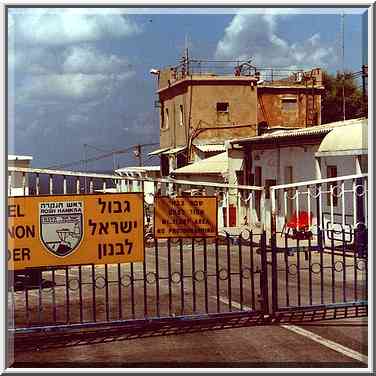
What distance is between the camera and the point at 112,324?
751cm

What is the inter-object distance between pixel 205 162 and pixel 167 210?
20.6 meters

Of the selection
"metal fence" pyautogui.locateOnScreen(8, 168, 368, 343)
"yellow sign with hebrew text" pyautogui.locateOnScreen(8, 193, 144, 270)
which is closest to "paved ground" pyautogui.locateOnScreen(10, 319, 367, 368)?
"metal fence" pyautogui.locateOnScreen(8, 168, 368, 343)

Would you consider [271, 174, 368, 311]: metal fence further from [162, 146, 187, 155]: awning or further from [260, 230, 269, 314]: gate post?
[162, 146, 187, 155]: awning

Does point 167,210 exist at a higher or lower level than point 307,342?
higher

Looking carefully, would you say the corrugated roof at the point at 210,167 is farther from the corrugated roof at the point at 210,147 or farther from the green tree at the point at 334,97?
the green tree at the point at 334,97

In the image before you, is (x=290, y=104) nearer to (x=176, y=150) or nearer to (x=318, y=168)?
(x=176, y=150)

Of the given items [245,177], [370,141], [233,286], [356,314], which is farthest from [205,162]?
[370,141]

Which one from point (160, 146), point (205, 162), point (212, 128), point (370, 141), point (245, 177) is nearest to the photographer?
point (370, 141)

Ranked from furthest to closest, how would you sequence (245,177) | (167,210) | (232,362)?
1. (245,177)
2. (167,210)
3. (232,362)

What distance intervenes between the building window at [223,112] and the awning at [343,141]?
15.9 m

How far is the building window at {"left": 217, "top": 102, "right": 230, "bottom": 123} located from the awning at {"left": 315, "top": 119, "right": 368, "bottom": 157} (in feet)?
52.0

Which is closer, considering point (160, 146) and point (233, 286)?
point (233, 286)

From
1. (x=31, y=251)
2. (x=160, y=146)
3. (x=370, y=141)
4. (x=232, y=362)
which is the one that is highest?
(x=160, y=146)

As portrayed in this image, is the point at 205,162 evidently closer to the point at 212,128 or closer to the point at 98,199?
the point at 212,128
